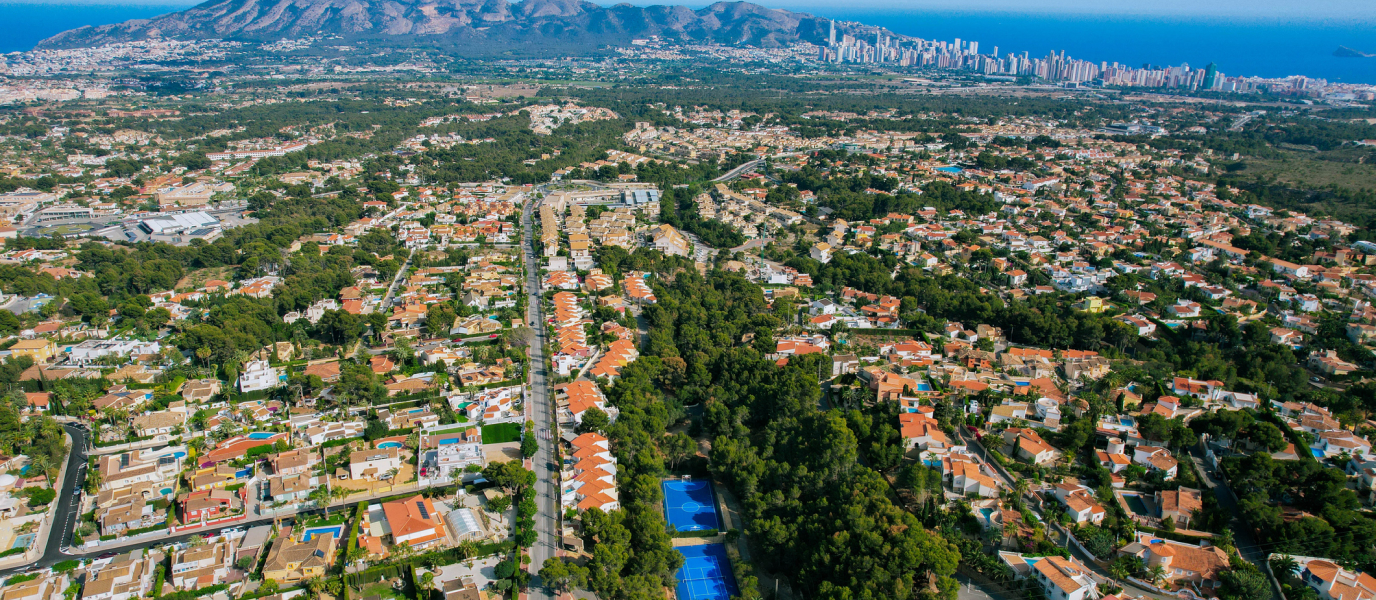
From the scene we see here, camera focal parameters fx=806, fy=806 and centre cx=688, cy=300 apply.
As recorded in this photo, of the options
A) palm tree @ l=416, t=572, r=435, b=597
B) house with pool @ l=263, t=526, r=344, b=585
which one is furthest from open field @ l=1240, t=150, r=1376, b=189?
house with pool @ l=263, t=526, r=344, b=585

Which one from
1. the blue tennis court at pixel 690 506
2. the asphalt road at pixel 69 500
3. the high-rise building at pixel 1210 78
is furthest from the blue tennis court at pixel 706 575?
the high-rise building at pixel 1210 78

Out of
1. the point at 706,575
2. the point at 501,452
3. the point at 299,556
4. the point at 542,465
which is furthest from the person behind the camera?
the point at 501,452

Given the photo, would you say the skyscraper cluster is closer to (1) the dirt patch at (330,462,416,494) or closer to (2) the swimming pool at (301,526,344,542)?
(1) the dirt patch at (330,462,416,494)

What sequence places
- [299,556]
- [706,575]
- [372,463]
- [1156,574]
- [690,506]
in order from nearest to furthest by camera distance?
[1156,574] < [299,556] < [706,575] < [690,506] < [372,463]

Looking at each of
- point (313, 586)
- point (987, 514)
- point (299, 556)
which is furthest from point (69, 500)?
point (987, 514)

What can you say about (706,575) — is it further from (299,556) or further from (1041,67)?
(1041,67)

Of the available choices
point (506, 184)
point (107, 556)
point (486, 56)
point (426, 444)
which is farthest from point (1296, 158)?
point (486, 56)
